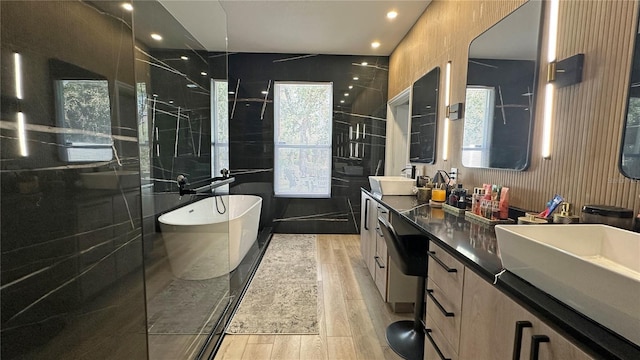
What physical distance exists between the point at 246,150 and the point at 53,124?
3.72 meters

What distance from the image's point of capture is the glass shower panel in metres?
1.52

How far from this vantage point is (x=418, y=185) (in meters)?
2.81

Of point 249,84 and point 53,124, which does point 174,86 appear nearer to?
point 53,124

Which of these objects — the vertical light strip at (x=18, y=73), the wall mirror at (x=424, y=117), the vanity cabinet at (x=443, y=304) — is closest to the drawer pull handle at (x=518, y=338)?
the vanity cabinet at (x=443, y=304)

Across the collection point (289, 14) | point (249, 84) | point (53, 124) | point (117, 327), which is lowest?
point (117, 327)

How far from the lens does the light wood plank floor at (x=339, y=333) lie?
1878mm

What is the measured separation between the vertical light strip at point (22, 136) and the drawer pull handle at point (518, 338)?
4.83 feet

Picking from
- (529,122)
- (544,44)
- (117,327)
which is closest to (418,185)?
(529,122)

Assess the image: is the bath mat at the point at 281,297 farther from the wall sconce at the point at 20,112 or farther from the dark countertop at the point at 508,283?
the wall sconce at the point at 20,112

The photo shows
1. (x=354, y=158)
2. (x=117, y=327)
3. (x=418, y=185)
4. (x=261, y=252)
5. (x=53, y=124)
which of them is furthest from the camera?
(x=354, y=158)

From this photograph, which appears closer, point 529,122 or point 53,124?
point 53,124

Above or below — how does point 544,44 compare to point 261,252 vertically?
above

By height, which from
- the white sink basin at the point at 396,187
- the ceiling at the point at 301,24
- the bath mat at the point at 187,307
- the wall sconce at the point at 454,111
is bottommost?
the bath mat at the point at 187,307

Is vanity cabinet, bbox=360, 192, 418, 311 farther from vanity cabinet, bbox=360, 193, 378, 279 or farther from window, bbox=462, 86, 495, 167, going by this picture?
window, bbox=462, 86, 495, 167
